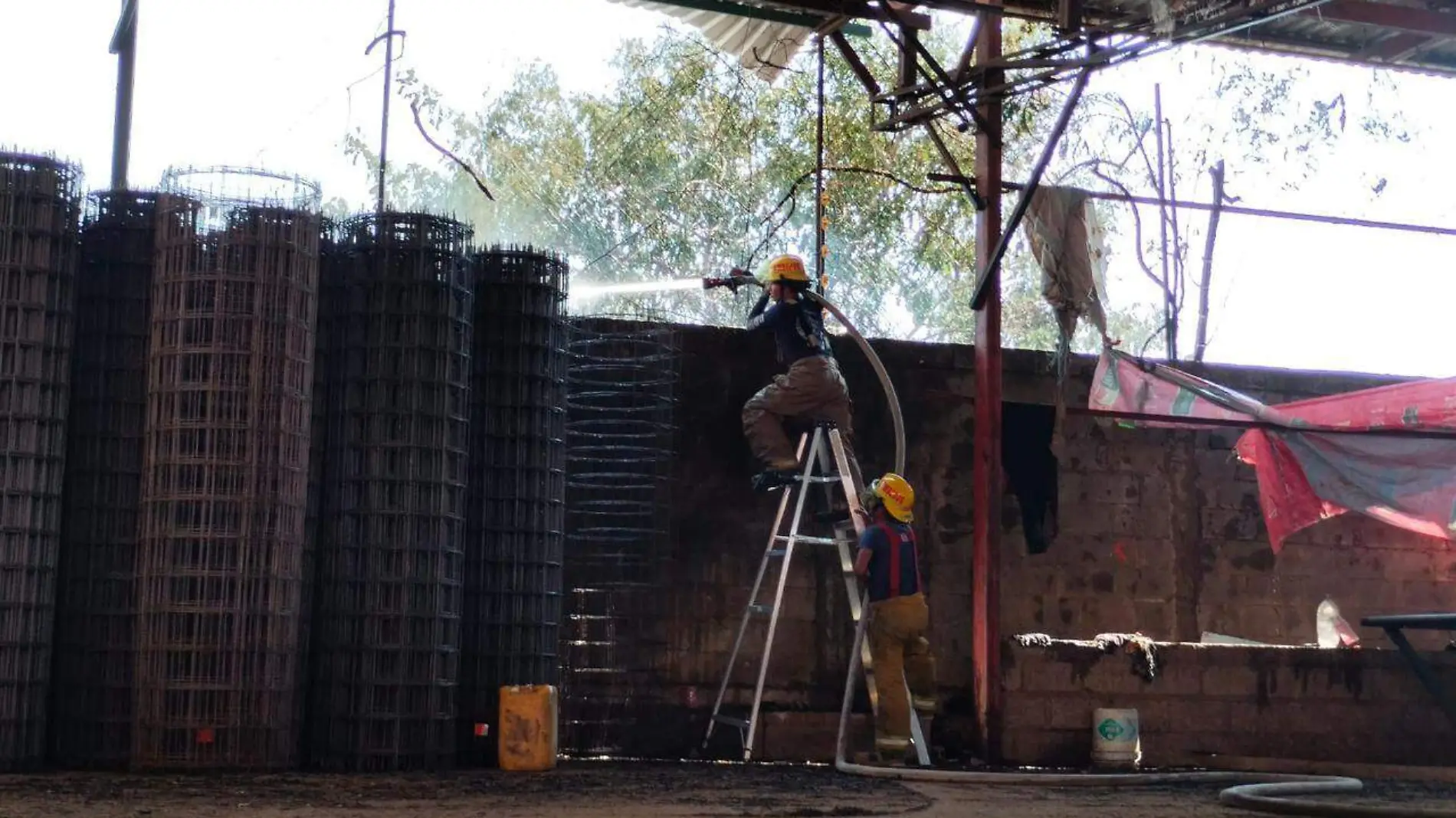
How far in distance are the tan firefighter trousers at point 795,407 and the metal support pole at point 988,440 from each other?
93cm

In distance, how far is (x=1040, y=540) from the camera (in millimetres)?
11680

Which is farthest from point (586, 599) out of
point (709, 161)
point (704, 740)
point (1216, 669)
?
point (709, 161)

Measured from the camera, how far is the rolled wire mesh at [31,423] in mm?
8336

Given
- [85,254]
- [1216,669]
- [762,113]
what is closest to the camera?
[85,254]

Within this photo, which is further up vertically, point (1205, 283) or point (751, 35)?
point (751, 35)

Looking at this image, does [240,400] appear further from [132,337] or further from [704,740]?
[704,740]

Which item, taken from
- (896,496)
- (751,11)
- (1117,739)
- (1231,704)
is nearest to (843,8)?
(751,11)

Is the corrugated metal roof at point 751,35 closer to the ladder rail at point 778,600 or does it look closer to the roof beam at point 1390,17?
the ladder rail at point 778,600

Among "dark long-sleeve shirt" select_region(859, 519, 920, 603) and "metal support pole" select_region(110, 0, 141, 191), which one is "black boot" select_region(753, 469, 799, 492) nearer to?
"dark long-sleeve shirt" select_region(859, 519, 920, 603)

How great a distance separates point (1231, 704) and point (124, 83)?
9.34m

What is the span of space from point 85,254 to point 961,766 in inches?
246

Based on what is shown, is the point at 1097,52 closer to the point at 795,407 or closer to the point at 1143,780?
the point at 795,407

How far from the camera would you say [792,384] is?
10.7 metres

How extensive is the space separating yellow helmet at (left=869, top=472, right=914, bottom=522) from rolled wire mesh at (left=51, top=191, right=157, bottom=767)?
446 centimetres
